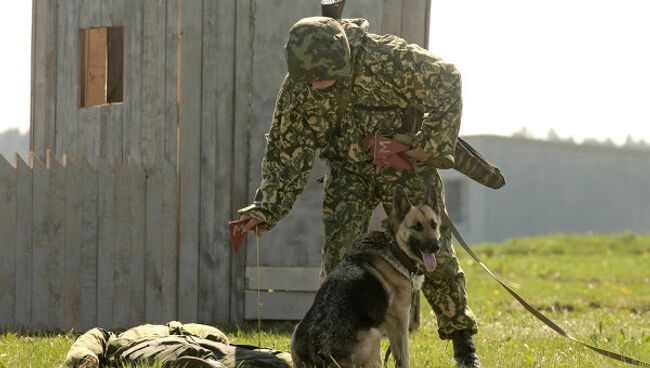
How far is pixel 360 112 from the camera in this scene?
536 cm

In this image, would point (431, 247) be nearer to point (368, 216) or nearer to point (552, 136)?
point (368, 216)

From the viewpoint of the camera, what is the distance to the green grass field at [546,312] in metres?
6.08

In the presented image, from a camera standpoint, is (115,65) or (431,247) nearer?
(431,247)

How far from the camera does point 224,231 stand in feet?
28.1

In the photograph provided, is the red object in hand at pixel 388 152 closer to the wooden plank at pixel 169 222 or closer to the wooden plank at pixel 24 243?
the wooden plank at pixel 169 222

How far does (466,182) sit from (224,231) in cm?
2220

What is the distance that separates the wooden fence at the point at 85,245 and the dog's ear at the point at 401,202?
3.90 metres

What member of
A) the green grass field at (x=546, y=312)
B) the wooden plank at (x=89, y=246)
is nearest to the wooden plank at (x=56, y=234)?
the wooden plank at (x=89, y=246)

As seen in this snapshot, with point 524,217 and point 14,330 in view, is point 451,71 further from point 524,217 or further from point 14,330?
point 524,217

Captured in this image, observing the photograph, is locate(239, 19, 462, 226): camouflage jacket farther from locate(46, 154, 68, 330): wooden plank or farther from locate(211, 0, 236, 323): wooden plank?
locate(46, 154, 68, 330): wooden plank

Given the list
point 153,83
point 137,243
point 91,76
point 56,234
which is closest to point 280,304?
point 137,243

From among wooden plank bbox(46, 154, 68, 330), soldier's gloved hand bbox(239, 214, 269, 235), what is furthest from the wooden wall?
soldier's gloved hand bbox(239, 214, 269, 235)

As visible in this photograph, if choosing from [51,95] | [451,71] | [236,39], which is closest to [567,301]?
[236,39]

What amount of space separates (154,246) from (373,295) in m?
4.24
